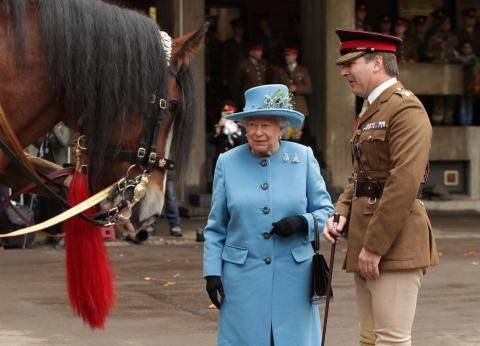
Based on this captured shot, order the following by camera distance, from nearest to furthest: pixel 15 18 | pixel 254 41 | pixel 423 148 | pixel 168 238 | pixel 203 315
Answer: pixel 15 18
pixel 423 148
pixel 203 315
pixel 168 238
pixel 254 41

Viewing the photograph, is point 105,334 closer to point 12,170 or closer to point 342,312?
point 342,312

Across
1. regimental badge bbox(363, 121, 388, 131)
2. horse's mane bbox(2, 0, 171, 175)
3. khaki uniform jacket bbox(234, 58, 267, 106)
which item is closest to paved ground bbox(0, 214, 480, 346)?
regimental badge bbox(363, 121, 388, 131)

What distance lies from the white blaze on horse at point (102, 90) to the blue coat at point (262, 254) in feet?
1.10

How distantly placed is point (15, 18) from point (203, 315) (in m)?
4.46

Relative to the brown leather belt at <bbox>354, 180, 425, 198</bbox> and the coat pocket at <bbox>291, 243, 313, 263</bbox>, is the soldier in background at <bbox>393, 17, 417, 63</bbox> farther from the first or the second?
the coat pocket at <bbox>291, 243, 313, 263</bbox>

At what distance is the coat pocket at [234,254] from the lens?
543cm

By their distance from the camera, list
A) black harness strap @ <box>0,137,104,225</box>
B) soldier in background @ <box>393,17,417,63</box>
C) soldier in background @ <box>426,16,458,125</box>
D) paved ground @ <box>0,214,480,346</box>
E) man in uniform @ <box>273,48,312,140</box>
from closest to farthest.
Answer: black harness strap @ <box>0,137,104,225</box> → paved ground @ <box>0,214,480,346</box> → man in uniform @ <box>273,48,312,140</box> → soldier in background @ <box>393,17,417,63</box> → soldier in background @ <box>426,16,458,125</box>

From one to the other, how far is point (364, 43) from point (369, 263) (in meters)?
1.03

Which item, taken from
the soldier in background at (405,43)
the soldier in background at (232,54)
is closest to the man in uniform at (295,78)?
the soldier in background at (232,54)

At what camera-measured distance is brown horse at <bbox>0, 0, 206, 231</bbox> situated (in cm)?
504

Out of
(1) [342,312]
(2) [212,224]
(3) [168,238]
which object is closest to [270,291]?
(2) [212,224]

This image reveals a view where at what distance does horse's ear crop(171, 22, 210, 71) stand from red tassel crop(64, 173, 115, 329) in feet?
2.40

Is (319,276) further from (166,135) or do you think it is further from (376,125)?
(166,135)

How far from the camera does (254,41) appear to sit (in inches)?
704
